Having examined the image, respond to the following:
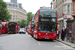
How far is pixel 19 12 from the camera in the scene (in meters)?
152

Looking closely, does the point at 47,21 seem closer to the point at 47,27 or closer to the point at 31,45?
the point at 47,27

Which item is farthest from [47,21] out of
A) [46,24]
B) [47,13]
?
[47,13]

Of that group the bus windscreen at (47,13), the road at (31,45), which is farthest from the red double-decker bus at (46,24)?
the road at (31,45)

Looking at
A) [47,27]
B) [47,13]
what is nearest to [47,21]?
[47,27]

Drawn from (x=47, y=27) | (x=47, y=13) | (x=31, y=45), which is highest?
(x=47, y=13)

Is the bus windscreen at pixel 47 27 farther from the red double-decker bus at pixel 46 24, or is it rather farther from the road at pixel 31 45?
the road at pixel 31 45

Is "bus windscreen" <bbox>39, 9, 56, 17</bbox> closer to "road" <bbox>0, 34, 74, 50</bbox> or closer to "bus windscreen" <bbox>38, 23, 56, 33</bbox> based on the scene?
"bus windscreen" <bbox>38, 23, 56, 33</bbox>

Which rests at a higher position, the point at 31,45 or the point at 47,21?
the point at 47,21

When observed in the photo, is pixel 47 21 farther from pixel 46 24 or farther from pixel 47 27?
pixel 47 27

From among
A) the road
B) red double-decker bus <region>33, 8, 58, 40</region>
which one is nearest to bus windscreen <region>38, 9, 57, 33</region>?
red double-decker bus <region>33, 8, 58, 40</region>

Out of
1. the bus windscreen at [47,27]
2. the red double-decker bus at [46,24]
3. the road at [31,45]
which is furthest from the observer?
the bus windscreen at [47,27]

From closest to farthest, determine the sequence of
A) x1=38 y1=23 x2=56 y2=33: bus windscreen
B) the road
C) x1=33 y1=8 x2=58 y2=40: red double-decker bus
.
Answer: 1. the road
2. x1=33 y1=8 x2=58 y2=40: red double-decker bus
3. x1=38 y1=23 x2=56 y2=33: bus windscreen

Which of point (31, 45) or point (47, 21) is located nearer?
point (31, 45)

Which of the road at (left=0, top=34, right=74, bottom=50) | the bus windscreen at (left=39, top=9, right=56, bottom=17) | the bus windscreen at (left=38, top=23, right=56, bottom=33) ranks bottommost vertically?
the road at (left=0, top=34, right=74, bottom=50)
